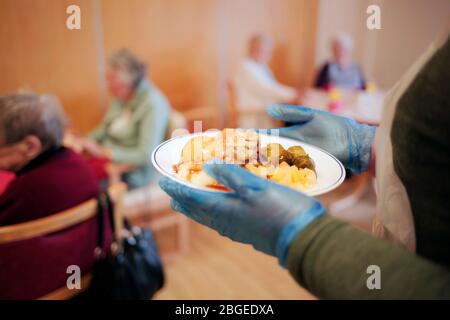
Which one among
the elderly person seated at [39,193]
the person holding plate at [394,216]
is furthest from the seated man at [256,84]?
the person holding plate at [394,216]

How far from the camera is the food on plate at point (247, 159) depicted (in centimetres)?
50

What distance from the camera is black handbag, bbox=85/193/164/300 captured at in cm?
110

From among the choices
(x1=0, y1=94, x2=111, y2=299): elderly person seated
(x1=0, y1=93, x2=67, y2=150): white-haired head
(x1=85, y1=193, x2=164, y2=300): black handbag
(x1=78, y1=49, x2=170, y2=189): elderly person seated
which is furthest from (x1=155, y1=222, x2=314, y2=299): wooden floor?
(x1=0, y1=93, x2=67, y2=150): white-haired head

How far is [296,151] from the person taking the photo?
557 millimetres

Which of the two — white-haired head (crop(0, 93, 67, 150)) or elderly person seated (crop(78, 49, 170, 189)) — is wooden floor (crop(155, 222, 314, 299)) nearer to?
elderly person seated (crop(78, 49, 170, 189))

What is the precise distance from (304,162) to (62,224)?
2.27ft

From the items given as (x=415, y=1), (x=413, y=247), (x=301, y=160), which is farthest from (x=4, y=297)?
(x=415, y=1)

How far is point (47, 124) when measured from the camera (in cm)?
92

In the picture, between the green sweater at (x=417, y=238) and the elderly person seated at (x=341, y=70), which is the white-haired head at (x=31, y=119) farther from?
the elderly person seated at (x=341, y=70)

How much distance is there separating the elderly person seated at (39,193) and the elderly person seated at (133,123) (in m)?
0.56

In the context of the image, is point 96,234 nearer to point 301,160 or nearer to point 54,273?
point 54,273

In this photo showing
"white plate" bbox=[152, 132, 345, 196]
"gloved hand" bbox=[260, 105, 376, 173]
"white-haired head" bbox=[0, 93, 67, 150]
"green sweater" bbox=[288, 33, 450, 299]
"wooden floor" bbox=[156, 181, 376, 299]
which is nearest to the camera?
"green sweater" bbox=[288, 33, 450, 299]

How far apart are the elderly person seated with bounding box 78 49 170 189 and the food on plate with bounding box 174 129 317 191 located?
105 cm

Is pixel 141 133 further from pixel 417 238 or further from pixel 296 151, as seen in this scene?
pixel 417 238
